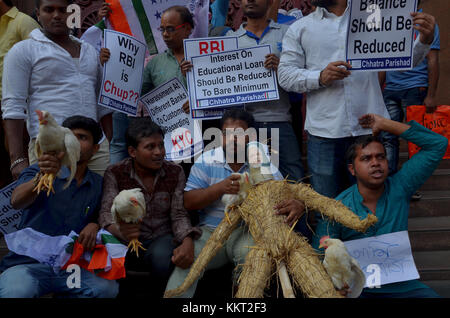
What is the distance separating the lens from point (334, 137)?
382 cm

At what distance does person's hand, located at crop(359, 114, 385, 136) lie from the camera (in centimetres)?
352

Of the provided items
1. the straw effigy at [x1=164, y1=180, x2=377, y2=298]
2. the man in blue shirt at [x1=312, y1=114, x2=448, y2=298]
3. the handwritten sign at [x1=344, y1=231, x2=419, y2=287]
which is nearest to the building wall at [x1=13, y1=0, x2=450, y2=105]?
the man in blue shirt at [x1=312, y1=114, x2=448, y2=298]

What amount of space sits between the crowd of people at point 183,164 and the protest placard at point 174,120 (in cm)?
10

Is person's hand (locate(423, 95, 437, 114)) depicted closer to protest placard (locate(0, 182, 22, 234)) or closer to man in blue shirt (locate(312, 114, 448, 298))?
man in blue shirt (locate(312, 114, 448, 298))

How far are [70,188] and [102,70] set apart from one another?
1259 mm

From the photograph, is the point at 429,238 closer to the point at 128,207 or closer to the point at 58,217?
the point at 128,207

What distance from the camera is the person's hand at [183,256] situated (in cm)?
327

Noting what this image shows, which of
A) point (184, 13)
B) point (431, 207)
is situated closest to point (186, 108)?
point (184, 13)

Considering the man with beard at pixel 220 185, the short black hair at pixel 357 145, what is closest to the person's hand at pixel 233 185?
the man with beard at pixel 220 185

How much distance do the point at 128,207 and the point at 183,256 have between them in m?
0.52

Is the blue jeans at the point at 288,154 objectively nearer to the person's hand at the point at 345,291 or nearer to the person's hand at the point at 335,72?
the person's hand at the point at 335,72

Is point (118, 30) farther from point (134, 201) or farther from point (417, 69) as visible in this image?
point (417, 69)

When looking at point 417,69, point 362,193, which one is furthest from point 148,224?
point 417,69

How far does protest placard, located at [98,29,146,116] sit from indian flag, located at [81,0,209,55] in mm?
373
